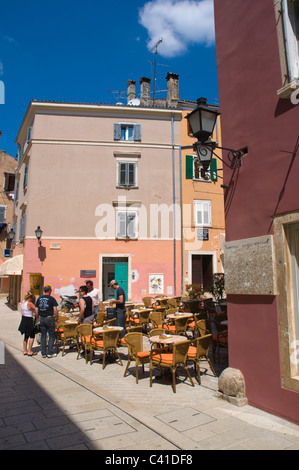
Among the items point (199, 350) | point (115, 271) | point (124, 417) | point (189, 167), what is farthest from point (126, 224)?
point (124, 417)

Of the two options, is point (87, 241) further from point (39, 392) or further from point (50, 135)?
point (39, 392)

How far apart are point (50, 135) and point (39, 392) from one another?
16.1 m

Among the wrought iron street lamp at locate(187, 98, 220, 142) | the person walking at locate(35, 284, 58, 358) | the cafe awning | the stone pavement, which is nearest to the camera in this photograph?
the stone pavement

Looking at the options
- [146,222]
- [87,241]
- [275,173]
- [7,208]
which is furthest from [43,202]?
[275,173]

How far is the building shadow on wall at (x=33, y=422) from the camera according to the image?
3789mm

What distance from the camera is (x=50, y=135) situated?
19000mm

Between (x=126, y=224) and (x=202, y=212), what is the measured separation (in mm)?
4569

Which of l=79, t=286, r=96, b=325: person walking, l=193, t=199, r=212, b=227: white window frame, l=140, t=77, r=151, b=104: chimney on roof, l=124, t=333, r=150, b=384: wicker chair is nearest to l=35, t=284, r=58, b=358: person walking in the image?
l=79, t=286, r=96, b=325: person walking

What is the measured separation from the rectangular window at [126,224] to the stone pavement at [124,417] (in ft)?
40.1

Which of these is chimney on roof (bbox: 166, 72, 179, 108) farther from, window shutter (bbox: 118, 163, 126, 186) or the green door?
the green door

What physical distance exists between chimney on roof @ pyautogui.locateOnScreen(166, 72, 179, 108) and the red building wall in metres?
17.5

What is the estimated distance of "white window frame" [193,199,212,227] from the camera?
1980 cm

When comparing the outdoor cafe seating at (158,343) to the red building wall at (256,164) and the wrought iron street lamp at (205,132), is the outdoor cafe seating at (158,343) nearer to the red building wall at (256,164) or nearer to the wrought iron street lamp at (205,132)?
the red building wall at (256,164)

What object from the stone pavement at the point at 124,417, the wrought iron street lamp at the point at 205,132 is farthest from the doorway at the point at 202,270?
the wrought iron street lamp at the point at 205,132
